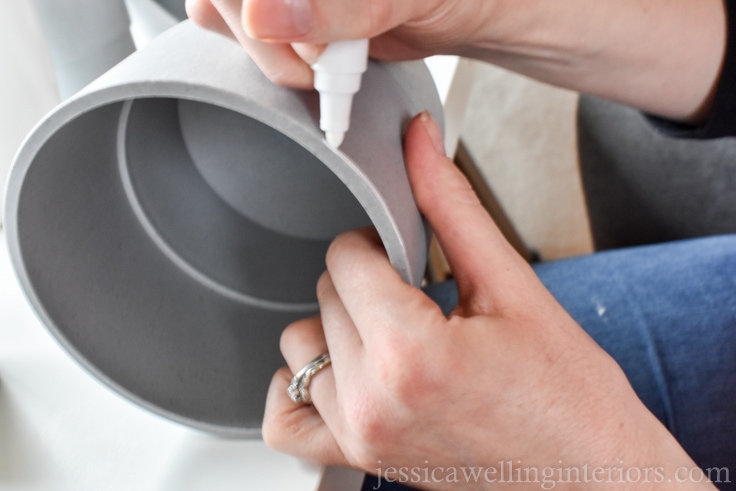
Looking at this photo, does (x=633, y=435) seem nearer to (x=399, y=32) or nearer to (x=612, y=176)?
(x=399, y=32)

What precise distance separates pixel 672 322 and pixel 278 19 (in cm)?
49

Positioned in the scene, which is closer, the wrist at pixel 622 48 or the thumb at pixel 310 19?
the thumb at pixel 310 19

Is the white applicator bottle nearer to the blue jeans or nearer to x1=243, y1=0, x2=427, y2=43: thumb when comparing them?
x1=243, y1=0, x2=427, y2=43: thumb

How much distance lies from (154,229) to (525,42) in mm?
343

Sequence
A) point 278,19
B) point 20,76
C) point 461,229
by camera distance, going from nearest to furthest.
Answer: point 278,19 < point 461,229 < point 20,76

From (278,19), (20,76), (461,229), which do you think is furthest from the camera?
(20,76)

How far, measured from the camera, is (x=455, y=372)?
30 cm

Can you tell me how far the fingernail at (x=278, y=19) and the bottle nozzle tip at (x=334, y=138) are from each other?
0.14 feet

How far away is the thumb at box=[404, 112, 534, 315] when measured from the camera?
0.33 meters

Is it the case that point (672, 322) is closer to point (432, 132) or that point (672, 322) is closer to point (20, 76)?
point (432, 132)

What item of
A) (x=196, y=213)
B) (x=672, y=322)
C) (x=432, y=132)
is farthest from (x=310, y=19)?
(x=672, y=322)

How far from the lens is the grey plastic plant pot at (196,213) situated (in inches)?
10.5

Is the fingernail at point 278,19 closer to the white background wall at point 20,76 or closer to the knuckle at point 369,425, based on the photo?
the knuckle at point 369,425

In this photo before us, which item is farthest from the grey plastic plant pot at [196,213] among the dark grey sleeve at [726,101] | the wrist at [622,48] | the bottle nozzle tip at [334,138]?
the dark grey sleeve at [726,101]
